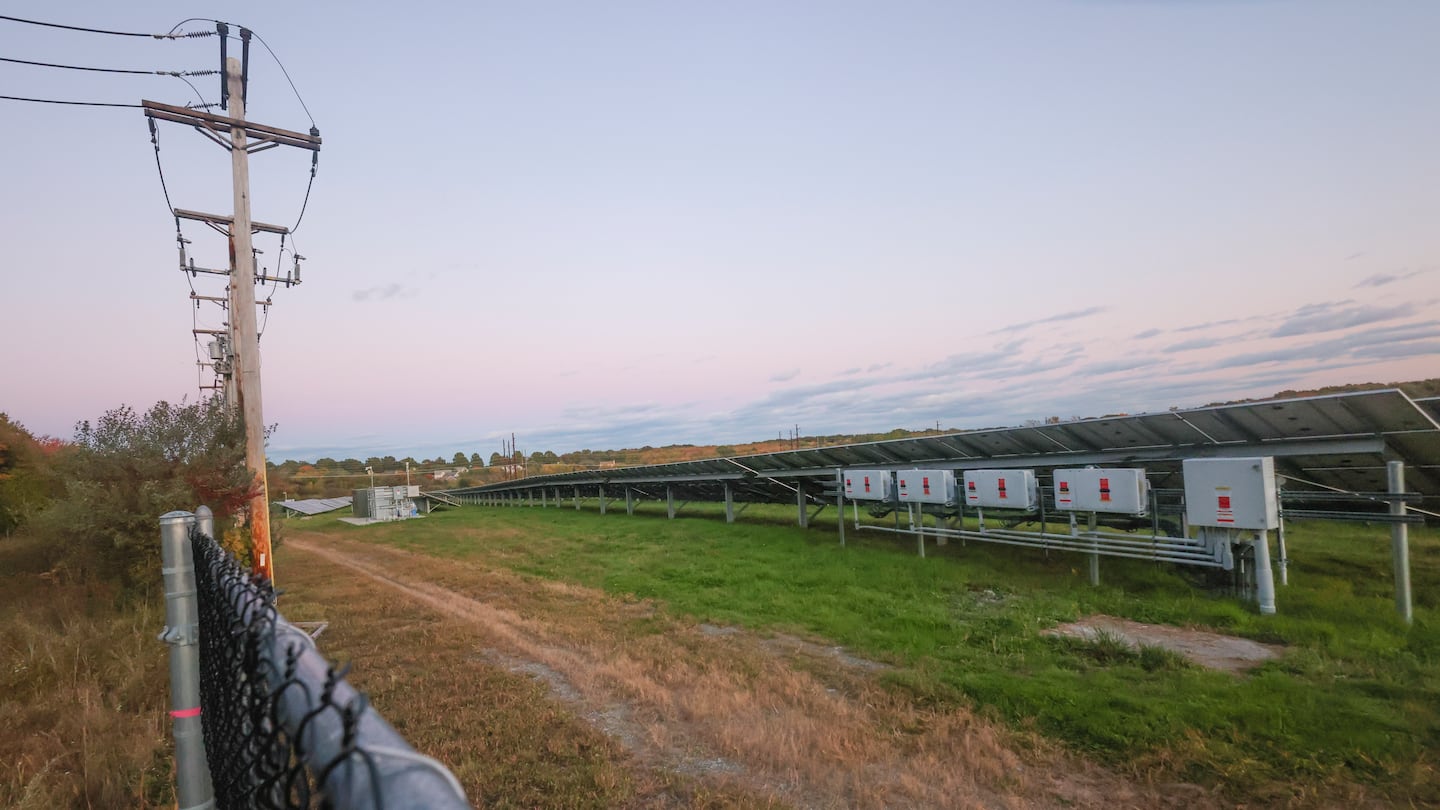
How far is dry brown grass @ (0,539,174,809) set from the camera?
472 cm

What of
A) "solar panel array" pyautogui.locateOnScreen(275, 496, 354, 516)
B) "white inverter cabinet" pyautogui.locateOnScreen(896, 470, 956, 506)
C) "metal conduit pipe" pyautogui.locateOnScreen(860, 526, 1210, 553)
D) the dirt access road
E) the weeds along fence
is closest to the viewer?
the weeds along fence

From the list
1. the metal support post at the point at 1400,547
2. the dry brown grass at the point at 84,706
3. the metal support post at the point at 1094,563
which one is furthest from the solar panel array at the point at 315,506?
the metal support post at the point at 1400,547

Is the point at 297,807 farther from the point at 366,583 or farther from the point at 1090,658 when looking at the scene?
the point at 366,583

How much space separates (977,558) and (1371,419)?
22.3 ft

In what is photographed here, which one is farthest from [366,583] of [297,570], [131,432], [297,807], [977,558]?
[297,807]

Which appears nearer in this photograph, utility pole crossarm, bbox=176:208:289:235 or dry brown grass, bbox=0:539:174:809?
dry brown grass, bbox=0:539:174:809

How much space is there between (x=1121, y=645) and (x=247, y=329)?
1398 cm

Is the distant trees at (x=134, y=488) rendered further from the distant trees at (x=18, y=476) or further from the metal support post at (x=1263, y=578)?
the metal support post at (x=1263, y=578)

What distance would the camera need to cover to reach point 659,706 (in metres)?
6.86

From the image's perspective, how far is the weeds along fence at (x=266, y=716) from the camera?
0.92 meters

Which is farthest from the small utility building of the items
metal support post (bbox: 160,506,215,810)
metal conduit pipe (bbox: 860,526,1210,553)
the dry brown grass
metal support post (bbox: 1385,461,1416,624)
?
metal support post (bbox: 1385,461,1416,624)

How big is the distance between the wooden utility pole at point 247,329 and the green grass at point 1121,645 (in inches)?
227

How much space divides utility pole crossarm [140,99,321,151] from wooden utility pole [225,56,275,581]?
0.07 meters

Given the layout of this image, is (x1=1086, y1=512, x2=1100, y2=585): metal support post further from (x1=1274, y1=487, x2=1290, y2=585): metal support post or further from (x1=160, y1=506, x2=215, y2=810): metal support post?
(x1=160, y1=506, x2=215, y2=810): metal support post
